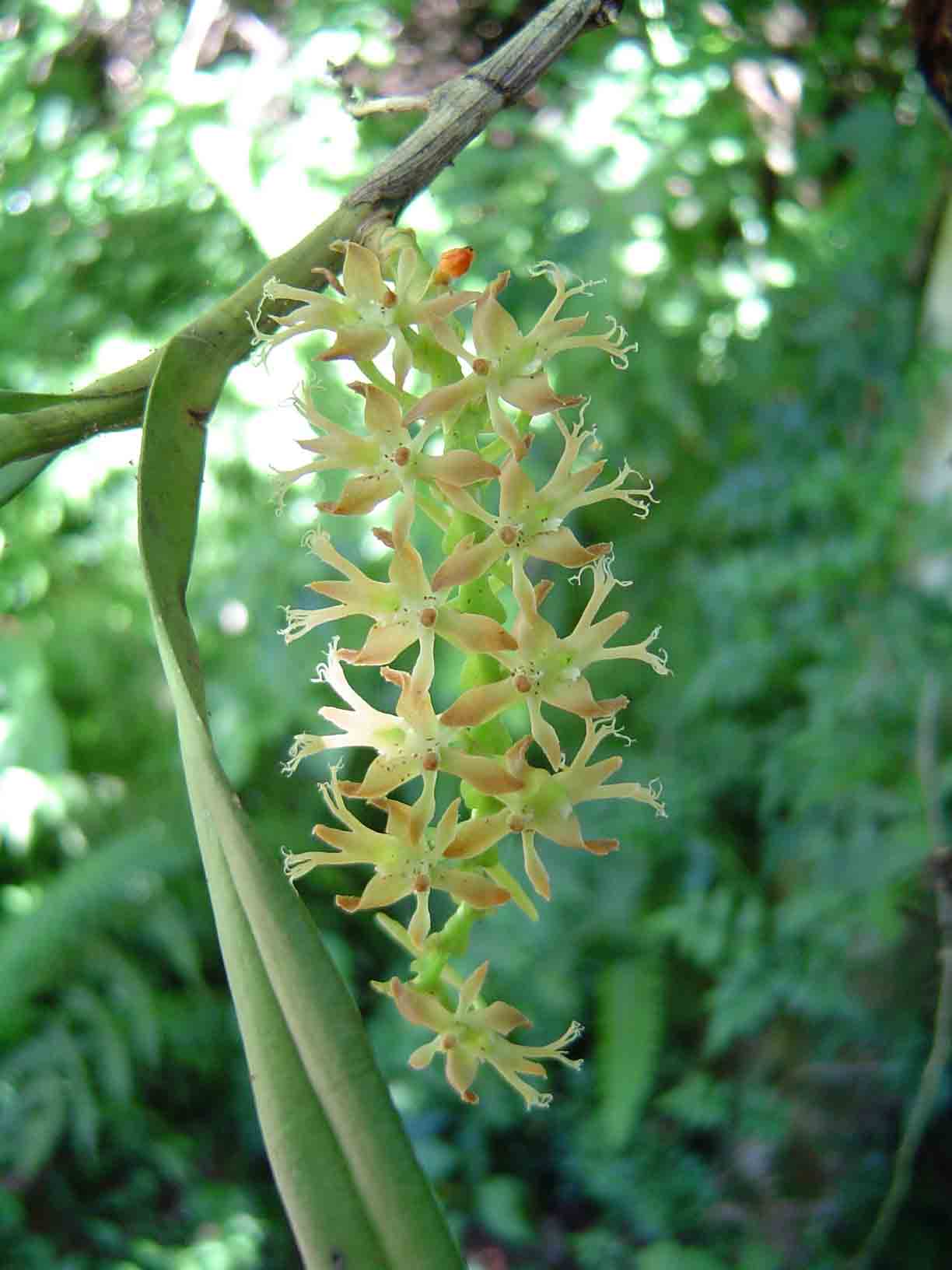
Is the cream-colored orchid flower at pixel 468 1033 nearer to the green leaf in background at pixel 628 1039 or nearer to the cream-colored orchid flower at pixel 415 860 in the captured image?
the cream-colored orchid flower at pixel 415 860

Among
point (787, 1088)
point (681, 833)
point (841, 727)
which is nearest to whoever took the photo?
point (841, 727)

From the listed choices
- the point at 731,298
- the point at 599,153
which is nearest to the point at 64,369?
the point at 599,153

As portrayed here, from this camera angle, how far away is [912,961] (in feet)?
6.48

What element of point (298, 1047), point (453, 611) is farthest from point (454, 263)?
point (298, 1047)

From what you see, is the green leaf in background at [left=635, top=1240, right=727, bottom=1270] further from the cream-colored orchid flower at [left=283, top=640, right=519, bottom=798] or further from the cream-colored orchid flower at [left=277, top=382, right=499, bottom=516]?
the cream-colored orchid flower at [left=277, top=382, right=499, bottom=516]

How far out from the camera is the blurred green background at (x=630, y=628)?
5.25 ft

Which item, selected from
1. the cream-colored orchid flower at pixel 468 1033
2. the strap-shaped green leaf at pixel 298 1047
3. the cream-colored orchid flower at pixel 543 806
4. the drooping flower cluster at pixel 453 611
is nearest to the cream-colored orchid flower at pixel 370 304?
the drooping flower cluster at pixel 453 611

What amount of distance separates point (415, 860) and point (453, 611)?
0.13 metres

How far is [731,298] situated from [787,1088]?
55.4 inches

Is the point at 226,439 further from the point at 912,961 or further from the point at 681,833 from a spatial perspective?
the point at 912,961

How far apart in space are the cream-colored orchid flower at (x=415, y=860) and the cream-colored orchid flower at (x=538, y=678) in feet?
0.15

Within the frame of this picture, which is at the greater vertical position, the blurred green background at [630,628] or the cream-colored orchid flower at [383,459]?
the cream-colored orchid flower at [383,459]

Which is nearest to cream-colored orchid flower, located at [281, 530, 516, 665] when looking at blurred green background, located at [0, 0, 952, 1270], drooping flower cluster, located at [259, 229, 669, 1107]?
drooping flower cluster, located at [259, 229, 669, 1107]

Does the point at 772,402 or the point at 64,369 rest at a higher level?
the point at 64,369
